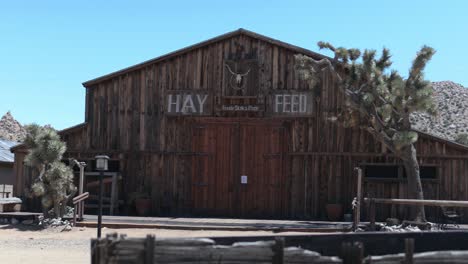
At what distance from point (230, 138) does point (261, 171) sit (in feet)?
4.99

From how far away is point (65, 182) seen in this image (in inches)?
738

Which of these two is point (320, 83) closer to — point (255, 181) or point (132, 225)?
point (255, 181)

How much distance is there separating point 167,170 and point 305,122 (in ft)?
16.2

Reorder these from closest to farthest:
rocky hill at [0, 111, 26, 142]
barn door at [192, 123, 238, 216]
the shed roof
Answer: barn door at [192, 123, 238, 216] < the shed roof < rocky hill at [0, 111, 26, 142]

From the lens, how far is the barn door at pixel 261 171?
818 inches

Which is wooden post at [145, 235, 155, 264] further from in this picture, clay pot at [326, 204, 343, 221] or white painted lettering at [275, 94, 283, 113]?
white painted lettering at [275, 94, 283, 113]

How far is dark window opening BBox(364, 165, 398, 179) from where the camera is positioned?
66.9 feet

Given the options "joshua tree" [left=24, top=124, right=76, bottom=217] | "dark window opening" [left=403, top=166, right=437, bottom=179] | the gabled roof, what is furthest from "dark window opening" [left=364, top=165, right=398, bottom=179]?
"joshua tree" [left=24, top=124, right=76, bottom=217]

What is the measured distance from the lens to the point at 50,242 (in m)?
15.3

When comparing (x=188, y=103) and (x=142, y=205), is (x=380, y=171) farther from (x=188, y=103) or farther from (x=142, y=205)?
(x=142, y=205)

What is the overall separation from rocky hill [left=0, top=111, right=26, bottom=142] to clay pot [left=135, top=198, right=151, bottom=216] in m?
37.1

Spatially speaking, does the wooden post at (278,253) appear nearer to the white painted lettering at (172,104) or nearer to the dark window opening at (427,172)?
the dark window opening at (427,172)

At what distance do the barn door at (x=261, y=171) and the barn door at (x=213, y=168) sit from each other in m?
0.38

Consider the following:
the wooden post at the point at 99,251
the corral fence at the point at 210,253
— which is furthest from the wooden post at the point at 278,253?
the wooden post at the point at 99,251
